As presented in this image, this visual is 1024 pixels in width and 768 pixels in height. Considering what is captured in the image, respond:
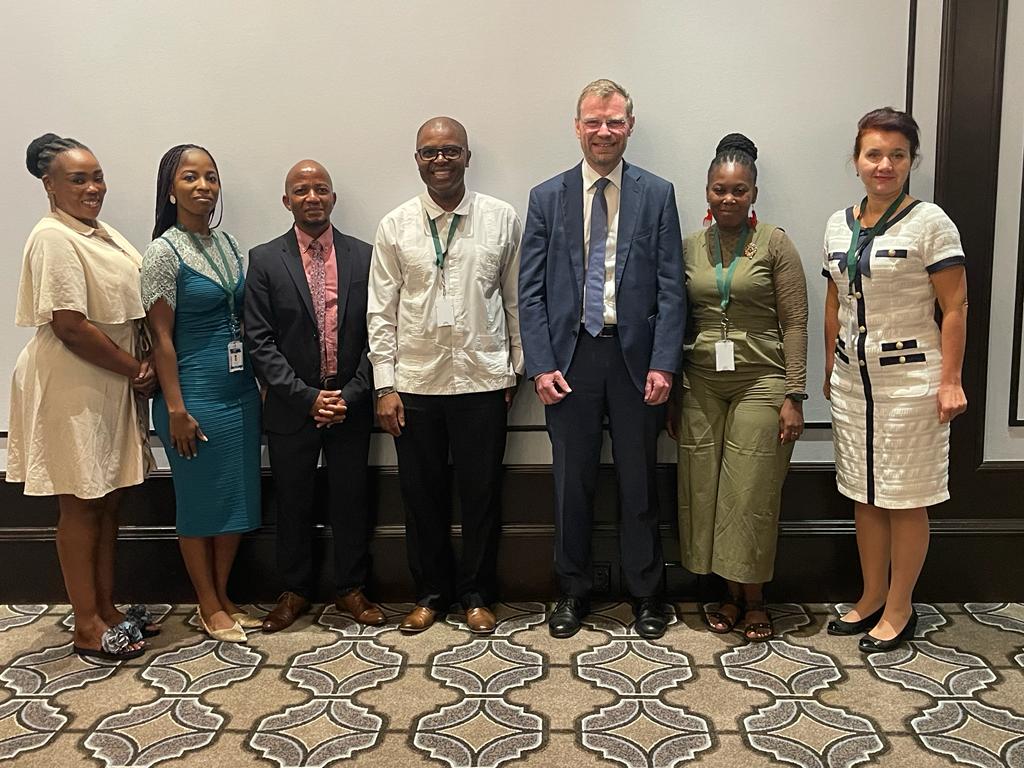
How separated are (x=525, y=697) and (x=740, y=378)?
1223mm

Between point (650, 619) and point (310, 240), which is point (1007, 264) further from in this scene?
point (310, 240)

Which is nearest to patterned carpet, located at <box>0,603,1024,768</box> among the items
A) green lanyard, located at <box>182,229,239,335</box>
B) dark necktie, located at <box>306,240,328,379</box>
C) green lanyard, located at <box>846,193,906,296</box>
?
dark necktie, located at <box>306,240,328,379</box>

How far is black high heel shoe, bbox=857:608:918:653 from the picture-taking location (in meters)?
2.81

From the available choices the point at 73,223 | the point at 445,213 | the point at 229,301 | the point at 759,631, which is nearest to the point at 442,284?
the point at 445,213

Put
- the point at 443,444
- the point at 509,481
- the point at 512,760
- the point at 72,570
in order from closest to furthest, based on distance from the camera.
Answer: the point at 512,760
the point at 72,570
the point at 443,444
the point at 509,481

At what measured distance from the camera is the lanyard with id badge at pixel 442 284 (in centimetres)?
292

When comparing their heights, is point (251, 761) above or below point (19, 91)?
below

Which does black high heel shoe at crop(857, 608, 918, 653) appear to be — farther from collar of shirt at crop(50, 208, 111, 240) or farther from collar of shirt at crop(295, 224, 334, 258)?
collar of shirt at crop(50, 208, 111, 240)

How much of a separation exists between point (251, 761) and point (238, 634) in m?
0.79

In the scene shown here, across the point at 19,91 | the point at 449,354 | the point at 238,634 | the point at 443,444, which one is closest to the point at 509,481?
the point at 443,444

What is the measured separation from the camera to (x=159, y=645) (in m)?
2.96

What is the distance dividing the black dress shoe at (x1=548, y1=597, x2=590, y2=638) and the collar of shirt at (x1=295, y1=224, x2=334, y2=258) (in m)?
1.47

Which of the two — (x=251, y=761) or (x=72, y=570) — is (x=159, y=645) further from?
(x=251, y=761)

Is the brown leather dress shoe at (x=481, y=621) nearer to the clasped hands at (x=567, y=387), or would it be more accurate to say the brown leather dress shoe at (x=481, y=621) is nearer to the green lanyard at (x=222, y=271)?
the clasped hands at (x=567, y=387)
